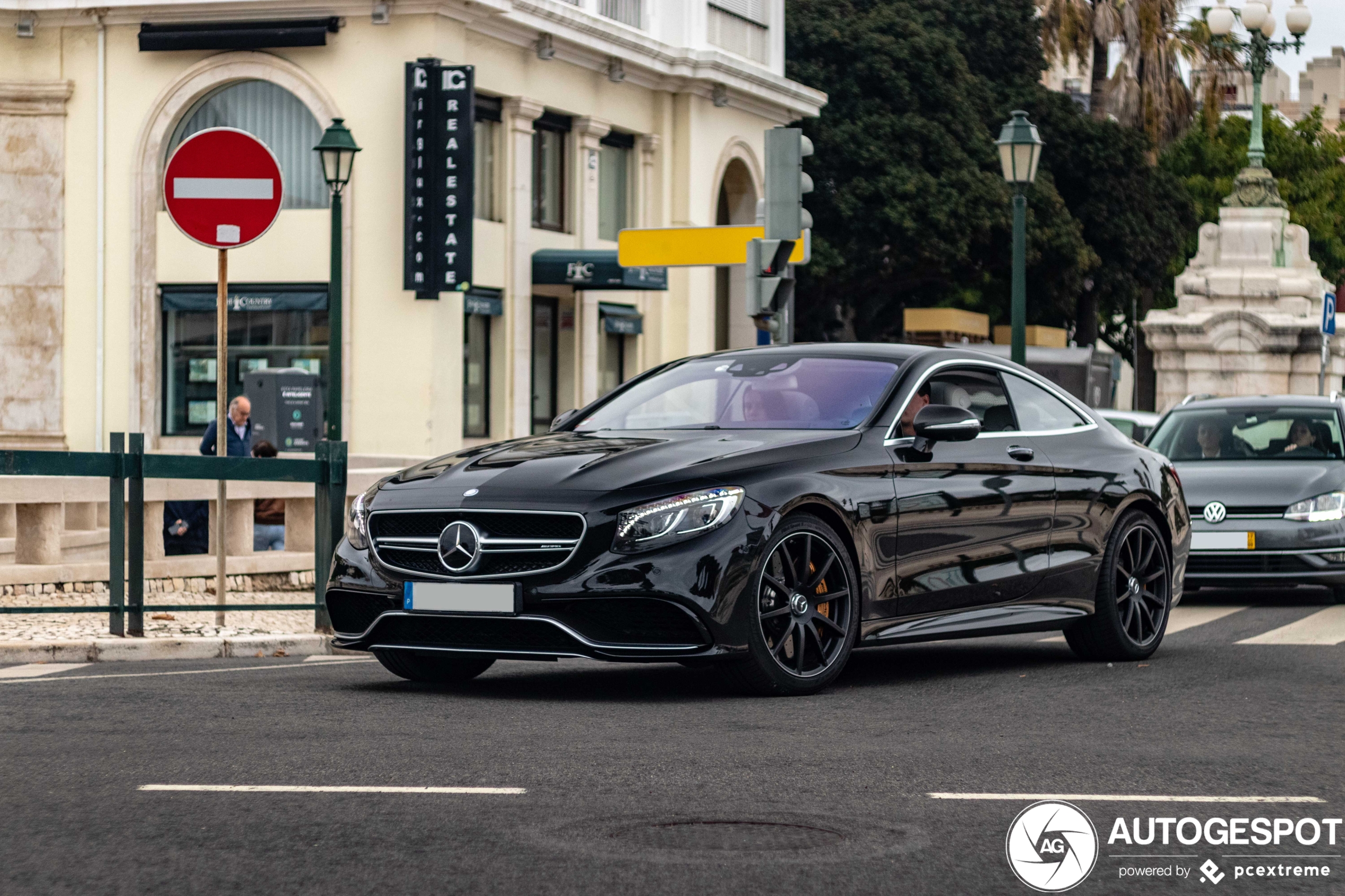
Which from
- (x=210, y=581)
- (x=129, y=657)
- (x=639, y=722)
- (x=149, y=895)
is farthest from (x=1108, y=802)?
(x=210, y=581)

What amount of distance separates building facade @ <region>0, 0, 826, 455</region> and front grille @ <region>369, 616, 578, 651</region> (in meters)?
20.4

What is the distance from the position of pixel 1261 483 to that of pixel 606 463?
8.35m

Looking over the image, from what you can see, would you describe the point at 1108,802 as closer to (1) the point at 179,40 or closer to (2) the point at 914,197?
(1) the point at 179,40

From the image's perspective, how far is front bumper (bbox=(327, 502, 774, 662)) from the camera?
8352 millimetres

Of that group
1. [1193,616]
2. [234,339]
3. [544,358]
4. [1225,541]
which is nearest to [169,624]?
[1193,616]

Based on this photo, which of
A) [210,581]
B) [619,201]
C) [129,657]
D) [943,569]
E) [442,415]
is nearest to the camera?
[943,569]

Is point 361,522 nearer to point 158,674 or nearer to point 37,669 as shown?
point 158,674

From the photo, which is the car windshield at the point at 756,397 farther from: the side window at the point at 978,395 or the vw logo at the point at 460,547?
the vw logo at the point at 460,547

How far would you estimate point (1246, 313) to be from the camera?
139ft

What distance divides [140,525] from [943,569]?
180 inches

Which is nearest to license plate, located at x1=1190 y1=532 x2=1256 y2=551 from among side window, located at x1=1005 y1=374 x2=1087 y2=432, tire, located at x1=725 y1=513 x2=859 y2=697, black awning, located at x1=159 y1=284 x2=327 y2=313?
Result: side window, located at x1=1005 y1=374 x2=1087 y2=432

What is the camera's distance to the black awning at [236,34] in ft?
96.7

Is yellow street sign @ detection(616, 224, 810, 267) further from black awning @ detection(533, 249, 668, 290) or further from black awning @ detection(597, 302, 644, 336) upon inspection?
black awning @ detection(597, 302, 644, 336)

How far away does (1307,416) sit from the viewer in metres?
16.7
